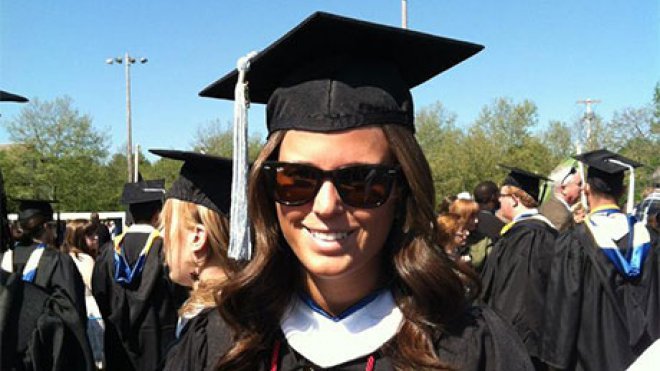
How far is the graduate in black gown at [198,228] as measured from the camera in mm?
2717

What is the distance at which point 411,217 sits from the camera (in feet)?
5.36

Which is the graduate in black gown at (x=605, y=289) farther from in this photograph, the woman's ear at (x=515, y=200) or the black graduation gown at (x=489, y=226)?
the black graduation gown at (x=489, y=226)

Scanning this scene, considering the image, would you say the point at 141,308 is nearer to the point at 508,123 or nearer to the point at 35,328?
the point at 35,328

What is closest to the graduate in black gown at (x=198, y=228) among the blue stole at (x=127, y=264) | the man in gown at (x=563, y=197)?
the blue stole at (x=127, y=264)

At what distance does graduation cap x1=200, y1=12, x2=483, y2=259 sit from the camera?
5.35 ft

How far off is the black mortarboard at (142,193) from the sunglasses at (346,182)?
15.5 feet

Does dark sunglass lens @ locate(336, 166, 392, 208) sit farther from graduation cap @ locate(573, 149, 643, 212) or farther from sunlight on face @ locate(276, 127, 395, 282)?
graduation cap @ locate(573, 149, 643, 212)

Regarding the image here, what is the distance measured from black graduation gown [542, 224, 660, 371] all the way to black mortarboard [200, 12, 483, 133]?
4310 mm

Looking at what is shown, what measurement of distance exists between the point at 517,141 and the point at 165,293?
32174 mm

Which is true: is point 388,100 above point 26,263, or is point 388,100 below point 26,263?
above

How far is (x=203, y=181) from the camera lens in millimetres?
3129

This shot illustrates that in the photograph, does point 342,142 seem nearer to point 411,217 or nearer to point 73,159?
point 411,217

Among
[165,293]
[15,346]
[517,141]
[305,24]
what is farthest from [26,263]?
[517,141]

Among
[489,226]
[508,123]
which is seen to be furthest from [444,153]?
[489,226]
